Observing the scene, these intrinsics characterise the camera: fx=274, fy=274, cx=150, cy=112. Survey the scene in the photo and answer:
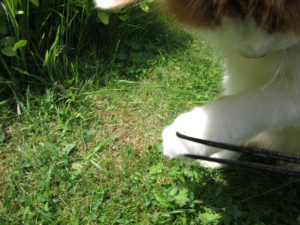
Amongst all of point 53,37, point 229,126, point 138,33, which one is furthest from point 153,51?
point 229,126

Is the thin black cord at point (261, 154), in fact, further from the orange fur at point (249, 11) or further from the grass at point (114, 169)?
the grass at point (114, 169)

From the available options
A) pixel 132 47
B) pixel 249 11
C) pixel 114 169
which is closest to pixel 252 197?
pixel 114 169

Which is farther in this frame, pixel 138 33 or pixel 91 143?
pixel 138 33

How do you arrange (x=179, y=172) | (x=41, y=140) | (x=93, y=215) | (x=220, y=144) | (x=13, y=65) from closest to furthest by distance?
(x=220, y=144) → (x=93, y=215) → (x=179, y=172) → (x=41, y=140) → (x=13, y=65)

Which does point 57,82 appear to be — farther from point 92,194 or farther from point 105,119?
point 92,194

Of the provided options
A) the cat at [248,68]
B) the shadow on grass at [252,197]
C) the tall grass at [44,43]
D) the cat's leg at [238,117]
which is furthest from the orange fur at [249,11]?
the tall grass at [44,43]

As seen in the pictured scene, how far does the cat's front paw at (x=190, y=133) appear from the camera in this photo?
0.89 m

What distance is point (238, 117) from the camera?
0.89 metres

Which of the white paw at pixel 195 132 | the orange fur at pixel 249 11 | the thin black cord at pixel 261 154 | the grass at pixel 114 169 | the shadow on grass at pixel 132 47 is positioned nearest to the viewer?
the orange fur at pixel 249 11

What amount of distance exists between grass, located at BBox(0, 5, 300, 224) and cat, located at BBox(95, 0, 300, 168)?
1.52 ft

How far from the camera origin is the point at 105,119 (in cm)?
198

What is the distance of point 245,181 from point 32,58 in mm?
1669

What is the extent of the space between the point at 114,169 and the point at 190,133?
0.90m

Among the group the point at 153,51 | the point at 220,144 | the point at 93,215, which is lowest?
the point at 93,215
